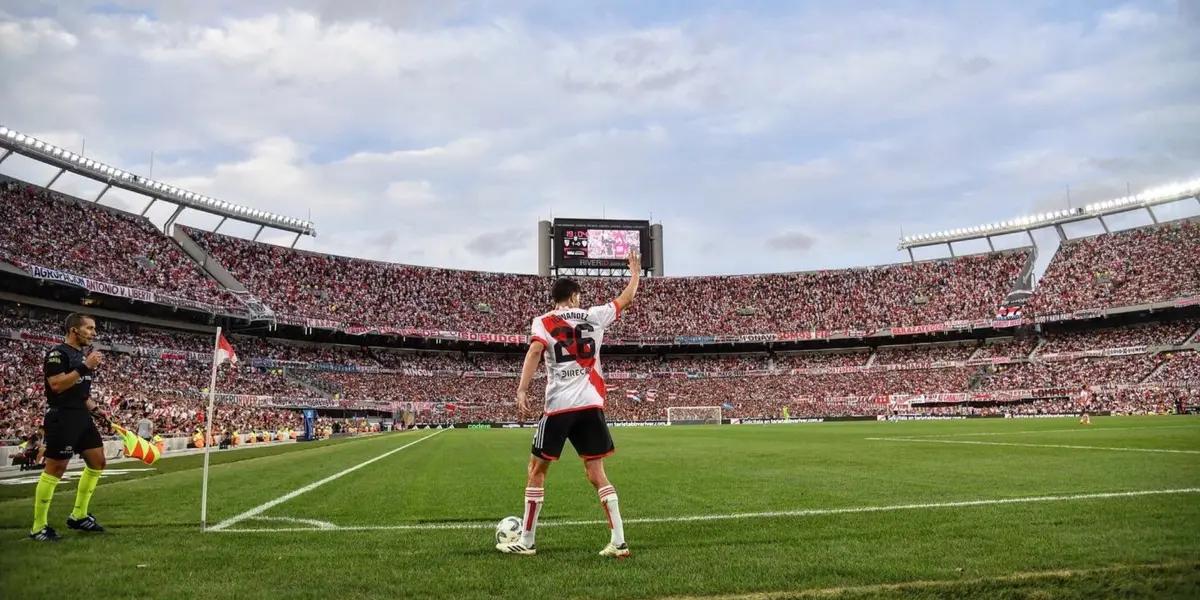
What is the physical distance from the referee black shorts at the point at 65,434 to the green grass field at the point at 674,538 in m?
0.79

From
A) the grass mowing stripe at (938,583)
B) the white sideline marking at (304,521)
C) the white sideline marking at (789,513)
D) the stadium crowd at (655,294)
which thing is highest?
the stadium crowd at (655,294)

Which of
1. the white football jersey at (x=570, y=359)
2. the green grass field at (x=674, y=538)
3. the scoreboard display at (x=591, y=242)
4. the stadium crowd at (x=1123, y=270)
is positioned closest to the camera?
the green grass field at (x=674, y=538)

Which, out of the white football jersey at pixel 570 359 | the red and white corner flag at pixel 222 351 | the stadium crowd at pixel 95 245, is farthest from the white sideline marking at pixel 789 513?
the stadium crowd at pixel 95 245

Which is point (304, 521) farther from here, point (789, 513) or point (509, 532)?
point (789, 513)

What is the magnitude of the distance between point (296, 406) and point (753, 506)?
50469mm

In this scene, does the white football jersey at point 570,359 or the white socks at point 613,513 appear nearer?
the white socks at point 613,513

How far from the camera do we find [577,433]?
558 centimetres

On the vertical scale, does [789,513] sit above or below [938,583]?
below

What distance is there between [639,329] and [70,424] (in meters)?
68.0

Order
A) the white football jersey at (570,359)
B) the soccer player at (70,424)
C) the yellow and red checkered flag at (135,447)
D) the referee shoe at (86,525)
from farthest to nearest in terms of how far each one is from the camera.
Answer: the yellow and red checkered flag at (135,447)
the referee shoe at (86,525)
the soccer player at (70,424)
the white football jersey at (570,359)

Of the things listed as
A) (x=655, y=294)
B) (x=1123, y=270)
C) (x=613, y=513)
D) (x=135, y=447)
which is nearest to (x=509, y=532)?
(x=613, y=513)

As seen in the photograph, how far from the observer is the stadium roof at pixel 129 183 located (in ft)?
140

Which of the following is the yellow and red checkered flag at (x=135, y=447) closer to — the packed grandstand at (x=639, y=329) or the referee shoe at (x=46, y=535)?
the referee shoe at (x=46, y=535)

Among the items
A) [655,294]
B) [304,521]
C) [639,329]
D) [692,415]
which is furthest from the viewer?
[655,294]
